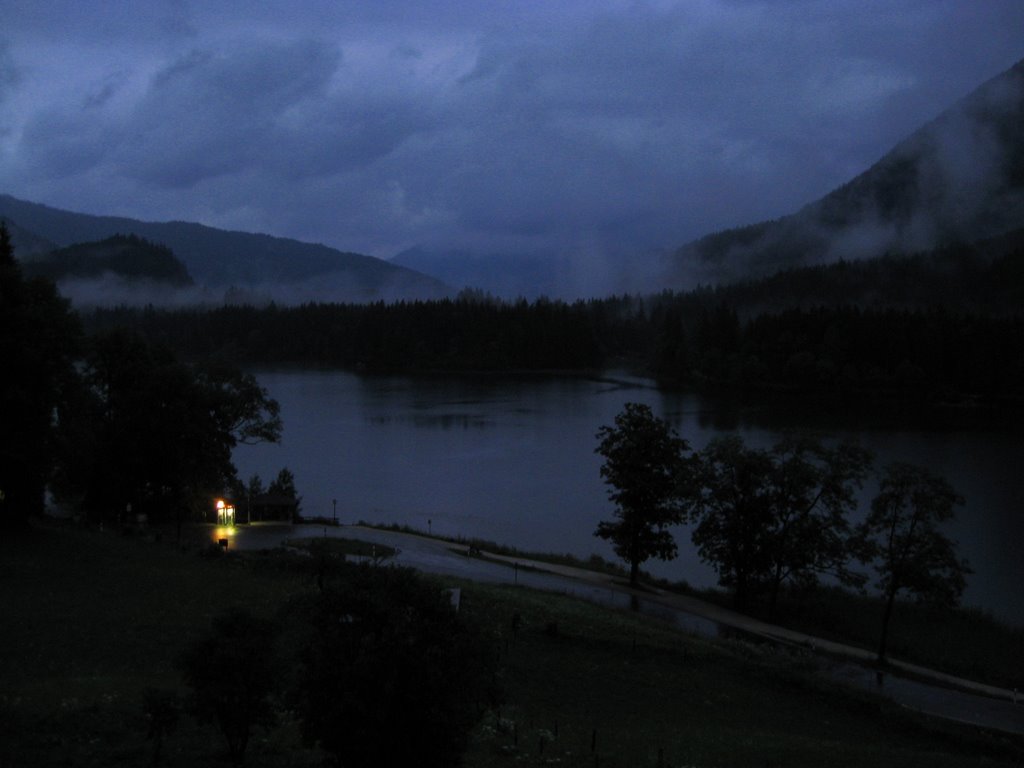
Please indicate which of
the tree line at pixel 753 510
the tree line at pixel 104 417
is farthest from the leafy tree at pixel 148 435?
the tree line at pixel 753 510

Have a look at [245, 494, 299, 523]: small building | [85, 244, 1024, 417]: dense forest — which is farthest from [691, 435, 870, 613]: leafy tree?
[85, 244, 1024, 417]: dense forest

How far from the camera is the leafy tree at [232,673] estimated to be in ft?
36.5

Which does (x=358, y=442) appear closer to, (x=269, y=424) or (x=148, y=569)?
(x=269, y=424)

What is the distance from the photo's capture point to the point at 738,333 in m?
148

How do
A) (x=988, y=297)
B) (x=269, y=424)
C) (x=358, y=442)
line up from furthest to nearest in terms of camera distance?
(x=988, y=297) < (x=358, y=442) < (x=269, y=424)

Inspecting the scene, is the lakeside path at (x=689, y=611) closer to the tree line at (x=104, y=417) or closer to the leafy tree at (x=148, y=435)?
the leafy tree at (x=148, y=435)

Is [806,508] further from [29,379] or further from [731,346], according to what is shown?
[731,346]

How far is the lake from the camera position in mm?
45875

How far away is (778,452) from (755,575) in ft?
16.5

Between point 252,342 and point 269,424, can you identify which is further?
point 252,342

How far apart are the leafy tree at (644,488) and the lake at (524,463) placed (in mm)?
4398

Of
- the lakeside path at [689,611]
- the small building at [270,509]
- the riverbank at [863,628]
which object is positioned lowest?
the riverbank at [863,628]

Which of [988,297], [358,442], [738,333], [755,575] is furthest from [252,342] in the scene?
[755,575]

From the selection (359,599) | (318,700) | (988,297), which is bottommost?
(318,700)
